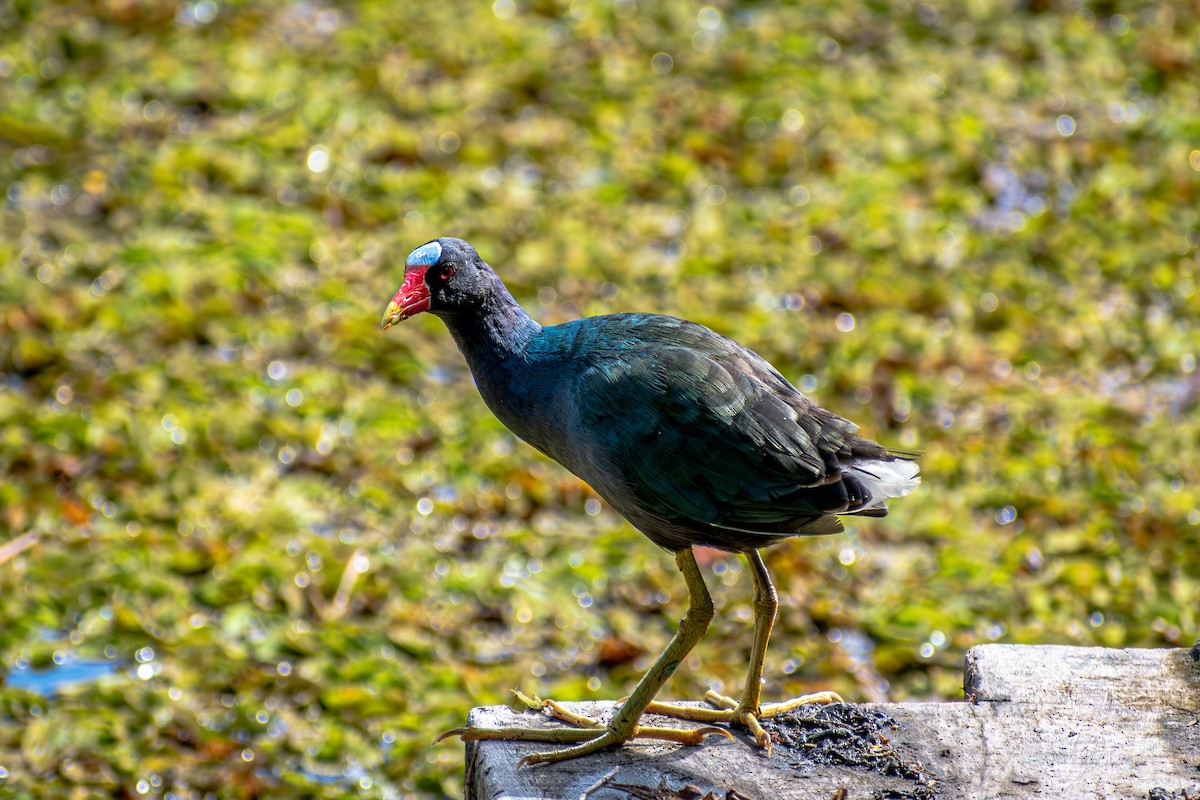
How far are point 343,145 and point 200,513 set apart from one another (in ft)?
7.77

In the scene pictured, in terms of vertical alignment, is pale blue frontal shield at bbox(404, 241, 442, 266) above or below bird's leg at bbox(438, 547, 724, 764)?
above

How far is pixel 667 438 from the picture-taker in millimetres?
2879

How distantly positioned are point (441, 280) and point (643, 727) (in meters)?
1.11

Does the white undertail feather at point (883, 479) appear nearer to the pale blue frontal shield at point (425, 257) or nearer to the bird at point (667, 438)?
the bird at point (667, 438)

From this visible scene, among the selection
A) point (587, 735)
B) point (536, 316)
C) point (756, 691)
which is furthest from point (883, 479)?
point (536, 316)

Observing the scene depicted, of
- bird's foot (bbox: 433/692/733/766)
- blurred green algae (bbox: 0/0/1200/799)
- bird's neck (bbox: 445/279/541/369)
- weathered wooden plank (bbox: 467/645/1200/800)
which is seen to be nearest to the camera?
weathered wooden plank (bbox: 467/645/1200/800)

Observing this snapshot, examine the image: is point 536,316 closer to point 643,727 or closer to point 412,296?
point 412,296

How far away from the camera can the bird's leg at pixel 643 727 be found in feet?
9.61

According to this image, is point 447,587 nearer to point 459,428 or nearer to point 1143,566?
point 459,428

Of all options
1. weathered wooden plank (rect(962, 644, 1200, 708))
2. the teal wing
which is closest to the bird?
the teal wing

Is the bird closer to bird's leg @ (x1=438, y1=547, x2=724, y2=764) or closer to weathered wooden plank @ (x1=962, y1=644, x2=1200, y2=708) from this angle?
bird's leg @ (x1=438, y1=547, x2=724, y2=764)

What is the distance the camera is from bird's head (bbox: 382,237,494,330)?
2998mm

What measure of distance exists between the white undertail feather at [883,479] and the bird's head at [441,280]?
0.94m

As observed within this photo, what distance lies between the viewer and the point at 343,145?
6344mm
